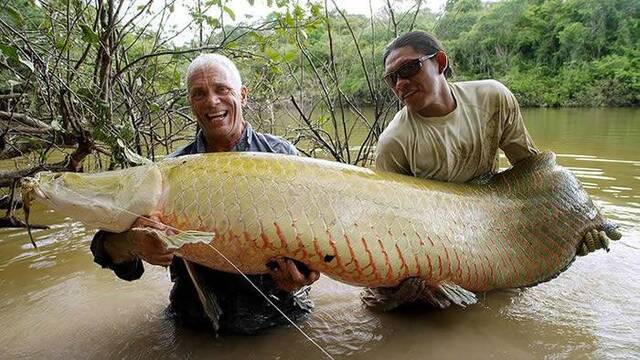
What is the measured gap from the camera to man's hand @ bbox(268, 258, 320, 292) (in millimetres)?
2088

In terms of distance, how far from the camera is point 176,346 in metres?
2.53

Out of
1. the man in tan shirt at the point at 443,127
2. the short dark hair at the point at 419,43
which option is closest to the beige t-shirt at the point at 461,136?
the man in tan shirt at the point at 443,127

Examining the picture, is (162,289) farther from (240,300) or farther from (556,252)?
(556,252)

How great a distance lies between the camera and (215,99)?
8.56ft

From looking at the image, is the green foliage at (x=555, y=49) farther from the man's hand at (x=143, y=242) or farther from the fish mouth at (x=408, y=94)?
Result: the man's hand at (x=143, y=242)

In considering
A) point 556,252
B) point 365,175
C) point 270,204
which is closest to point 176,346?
point 270,204

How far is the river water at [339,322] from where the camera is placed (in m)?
2.45

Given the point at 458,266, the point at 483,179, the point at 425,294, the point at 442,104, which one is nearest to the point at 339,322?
the point at 425,294

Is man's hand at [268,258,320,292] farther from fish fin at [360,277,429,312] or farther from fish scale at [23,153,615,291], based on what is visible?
fish fin at [360,277,429,312]

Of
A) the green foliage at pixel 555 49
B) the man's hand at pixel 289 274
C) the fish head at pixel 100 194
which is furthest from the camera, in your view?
the green foliage at pixel 555 49

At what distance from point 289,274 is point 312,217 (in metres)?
0.30

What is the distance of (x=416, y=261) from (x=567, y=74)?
116ft

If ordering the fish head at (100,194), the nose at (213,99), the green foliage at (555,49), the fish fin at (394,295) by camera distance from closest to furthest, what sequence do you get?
the fish head at (100,194), the fish fin at (394,295), the nose at (213,99), the green foliage at (555,49)

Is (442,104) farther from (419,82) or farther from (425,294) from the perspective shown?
(425,294)
